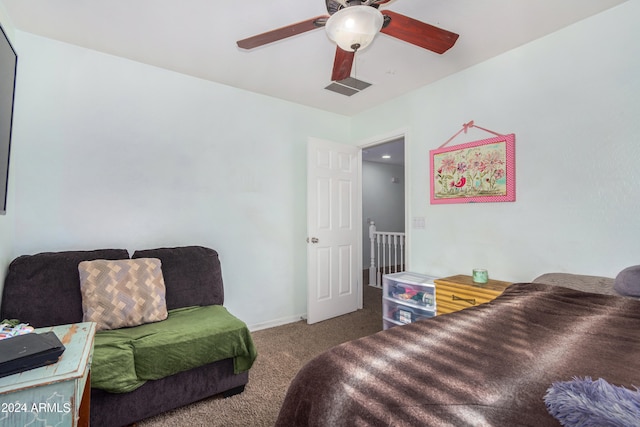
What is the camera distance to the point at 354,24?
133 centimetres

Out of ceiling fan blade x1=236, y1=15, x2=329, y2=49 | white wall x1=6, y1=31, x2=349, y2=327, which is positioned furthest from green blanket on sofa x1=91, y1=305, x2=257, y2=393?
ceiling fan blade x1=236, y1=15, x2=329, y2=49

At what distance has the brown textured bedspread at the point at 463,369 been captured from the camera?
657 millimetres

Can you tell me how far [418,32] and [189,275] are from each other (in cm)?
228

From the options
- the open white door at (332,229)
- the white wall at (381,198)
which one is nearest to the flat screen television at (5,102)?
the open white door at (332,229)

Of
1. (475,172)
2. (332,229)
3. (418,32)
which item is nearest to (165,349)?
(332,229)

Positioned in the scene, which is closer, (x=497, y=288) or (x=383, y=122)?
(x=497, y=288)

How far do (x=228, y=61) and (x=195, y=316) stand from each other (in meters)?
2.09

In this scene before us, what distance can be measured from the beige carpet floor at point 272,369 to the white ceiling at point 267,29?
8.24 ft

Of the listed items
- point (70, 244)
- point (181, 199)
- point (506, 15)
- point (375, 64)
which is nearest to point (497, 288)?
point (506, 15)

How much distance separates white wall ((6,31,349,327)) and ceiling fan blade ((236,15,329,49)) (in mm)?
1405

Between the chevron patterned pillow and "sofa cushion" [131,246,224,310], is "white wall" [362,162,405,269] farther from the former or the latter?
the chevron patterned pillow

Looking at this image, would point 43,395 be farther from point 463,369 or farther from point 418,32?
point 418,32

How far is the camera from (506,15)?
192 centimetres

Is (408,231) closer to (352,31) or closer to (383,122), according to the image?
(383,122)
